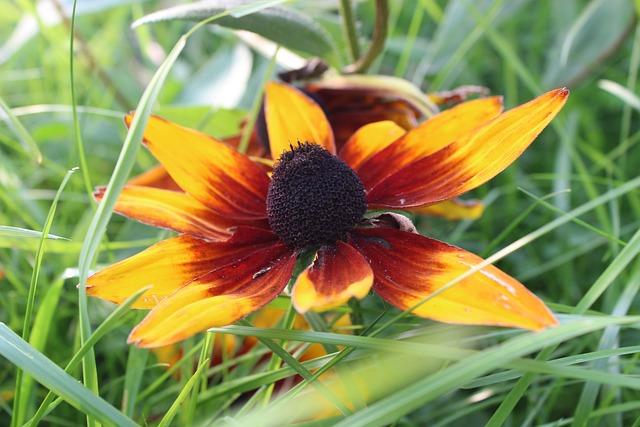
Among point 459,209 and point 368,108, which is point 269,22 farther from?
point 459,209

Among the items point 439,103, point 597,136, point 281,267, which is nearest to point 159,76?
point 281,267

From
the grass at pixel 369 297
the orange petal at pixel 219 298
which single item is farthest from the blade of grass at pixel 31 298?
the orange petal at pixel 219 298

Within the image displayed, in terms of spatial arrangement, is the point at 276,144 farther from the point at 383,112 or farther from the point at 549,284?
the point at 549,284

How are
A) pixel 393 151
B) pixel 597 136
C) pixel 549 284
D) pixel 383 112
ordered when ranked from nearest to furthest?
pixel 393 151
pixel 383 112
pixel 549 284
pixel 597 136

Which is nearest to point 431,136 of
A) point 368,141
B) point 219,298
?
point 368,141

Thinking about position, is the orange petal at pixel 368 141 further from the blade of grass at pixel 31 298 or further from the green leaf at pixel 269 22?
the blade of grass at pixel 31 298

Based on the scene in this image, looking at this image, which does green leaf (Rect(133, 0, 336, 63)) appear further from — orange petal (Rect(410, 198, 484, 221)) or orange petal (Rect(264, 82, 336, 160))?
orange petal (Rect(410, 198, 484, 221))

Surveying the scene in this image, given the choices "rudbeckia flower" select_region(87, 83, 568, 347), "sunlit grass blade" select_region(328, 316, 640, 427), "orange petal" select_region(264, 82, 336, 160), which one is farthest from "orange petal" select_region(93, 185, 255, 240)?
"sunlit grass blade" select_region(328, 316, 640, 427)
